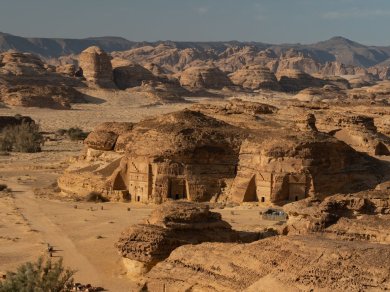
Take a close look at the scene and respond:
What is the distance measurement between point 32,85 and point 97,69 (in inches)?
569

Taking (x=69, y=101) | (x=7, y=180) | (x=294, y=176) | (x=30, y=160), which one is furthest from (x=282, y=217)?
(x=69, y=101)

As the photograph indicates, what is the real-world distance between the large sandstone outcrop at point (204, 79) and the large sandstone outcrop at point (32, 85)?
24166mm

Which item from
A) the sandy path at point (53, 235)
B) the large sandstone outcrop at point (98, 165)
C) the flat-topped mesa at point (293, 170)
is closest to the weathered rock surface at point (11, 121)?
the large sandstone outcrop at point (98, 165)

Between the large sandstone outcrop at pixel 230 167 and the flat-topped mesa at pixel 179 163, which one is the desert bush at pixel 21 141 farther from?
the flat-topped mesa at pixel 179 163

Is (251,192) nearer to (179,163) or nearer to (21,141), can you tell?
(179,163)

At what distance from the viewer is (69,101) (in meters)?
92.6

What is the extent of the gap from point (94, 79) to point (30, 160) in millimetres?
62110

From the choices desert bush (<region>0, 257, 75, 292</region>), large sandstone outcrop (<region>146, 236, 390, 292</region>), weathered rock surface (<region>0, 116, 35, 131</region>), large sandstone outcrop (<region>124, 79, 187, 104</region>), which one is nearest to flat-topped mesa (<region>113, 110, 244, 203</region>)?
large sandstone outcrop (<region>146, 236, 390, 292</region>)

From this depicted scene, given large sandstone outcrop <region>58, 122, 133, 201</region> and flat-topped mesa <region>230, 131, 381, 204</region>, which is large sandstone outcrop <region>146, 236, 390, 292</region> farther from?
large sandstone outcrop <region>58, 122, 133, 201</region>

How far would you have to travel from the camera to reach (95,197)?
31781mm

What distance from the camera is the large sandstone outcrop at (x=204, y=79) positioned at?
124 metres

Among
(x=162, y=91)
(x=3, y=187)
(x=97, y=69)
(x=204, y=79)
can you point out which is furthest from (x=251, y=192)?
(x=204, y=79)

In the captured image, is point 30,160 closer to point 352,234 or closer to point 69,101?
point 352,234

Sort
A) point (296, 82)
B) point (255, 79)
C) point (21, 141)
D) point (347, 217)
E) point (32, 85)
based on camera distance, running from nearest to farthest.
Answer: point (347, 217) → point (21, 141) → point (32, 85) → point (255, 79) → point (296, 82)
